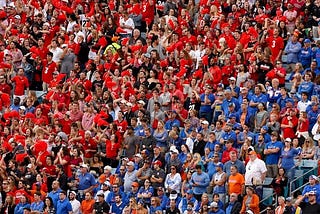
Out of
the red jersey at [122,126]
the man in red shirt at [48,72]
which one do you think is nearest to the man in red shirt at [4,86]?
the man in red shirt at [48,72]

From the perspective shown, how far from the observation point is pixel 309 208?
77.8ft

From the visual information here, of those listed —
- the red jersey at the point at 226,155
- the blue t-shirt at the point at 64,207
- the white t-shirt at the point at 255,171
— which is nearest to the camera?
the white t-shirt at the point at 255,171

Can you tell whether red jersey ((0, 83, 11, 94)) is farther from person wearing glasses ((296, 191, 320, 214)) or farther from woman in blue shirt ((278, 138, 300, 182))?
person wearing glasses ((296, 191, 320, 214))

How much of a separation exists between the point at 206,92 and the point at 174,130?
1.41 m

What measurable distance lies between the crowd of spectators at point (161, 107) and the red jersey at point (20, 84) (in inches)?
1.4

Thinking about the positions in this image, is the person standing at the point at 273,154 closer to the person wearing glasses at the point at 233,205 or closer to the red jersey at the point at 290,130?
the red jersey at the point at 290,130

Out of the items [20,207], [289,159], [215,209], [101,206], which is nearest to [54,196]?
[20,207]

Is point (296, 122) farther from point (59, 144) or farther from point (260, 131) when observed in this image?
point (59, 144)

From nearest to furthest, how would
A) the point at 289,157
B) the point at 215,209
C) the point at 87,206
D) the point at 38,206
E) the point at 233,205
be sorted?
the point at 215,209, the point at 233,205, the point at 289,157, the point at 87,206, the point at 38,206

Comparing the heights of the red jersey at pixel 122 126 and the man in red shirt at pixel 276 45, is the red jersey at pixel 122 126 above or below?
below

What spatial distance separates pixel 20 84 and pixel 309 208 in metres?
9.83

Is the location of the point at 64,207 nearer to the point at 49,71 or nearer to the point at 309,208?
the point at 309,208

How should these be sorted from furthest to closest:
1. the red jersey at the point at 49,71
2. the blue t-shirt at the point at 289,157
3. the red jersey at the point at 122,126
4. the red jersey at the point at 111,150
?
1. the red jersey at the point at 49,71
2. the red jersey at the point at 122,126
3. the red jersey at the point at 111,150
4. the blue t-shirt at the point at 289,157

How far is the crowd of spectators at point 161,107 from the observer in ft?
82.8
